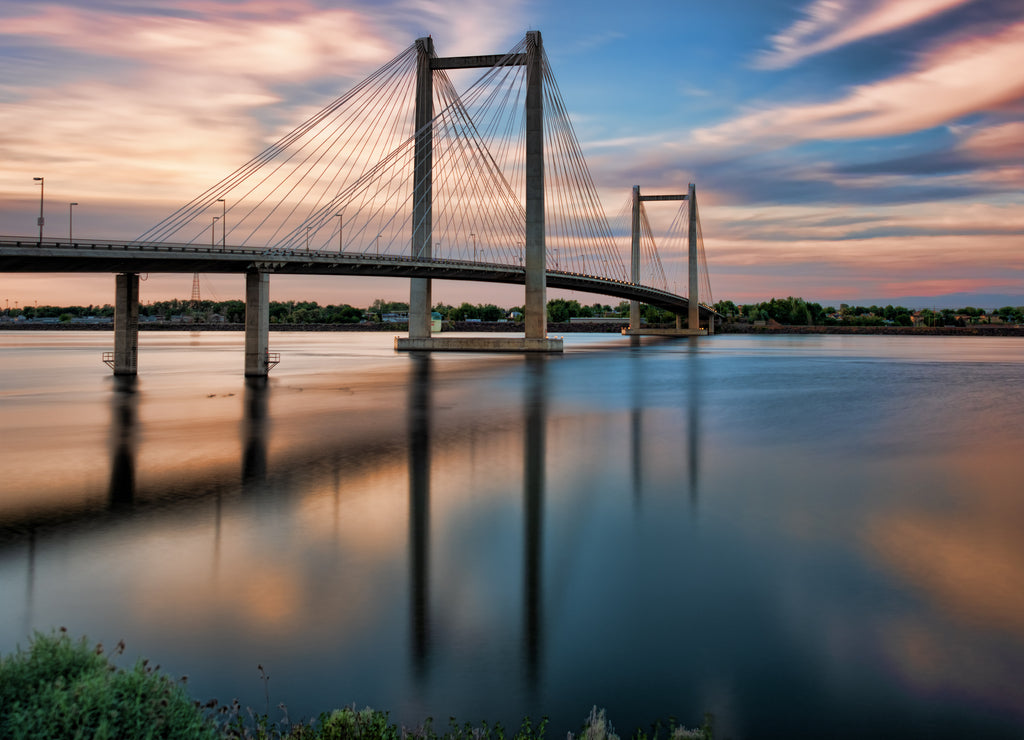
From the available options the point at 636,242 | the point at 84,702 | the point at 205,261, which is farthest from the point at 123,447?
the point at 636,242

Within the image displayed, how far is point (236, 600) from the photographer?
891 cm

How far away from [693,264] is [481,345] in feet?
241

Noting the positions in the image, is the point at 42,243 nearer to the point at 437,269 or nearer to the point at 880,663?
the point at 437,269

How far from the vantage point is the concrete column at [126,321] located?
43.2 meters

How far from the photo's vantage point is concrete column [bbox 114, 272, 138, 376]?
142 ft

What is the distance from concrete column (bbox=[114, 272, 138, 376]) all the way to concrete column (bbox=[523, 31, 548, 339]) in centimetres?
3372

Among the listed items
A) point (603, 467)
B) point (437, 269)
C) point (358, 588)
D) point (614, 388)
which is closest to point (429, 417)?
point (603, 467)

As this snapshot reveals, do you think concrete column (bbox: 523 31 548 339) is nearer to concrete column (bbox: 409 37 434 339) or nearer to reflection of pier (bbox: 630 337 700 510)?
concrete column (bbox: 409 37 434 339)

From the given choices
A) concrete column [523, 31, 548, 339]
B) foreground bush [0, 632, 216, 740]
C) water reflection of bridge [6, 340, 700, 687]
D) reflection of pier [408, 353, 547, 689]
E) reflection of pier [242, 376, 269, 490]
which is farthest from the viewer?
concrete column [523, 31, 548, 339]

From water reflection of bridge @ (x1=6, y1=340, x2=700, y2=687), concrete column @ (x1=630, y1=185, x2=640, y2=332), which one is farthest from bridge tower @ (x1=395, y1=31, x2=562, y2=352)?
concrete column @ (x1=630, y1=185, x2=640, y2=332)

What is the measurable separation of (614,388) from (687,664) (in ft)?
118

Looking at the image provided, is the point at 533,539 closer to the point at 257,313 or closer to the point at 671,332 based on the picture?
the point at 257,313

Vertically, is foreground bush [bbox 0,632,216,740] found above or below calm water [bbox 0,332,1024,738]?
above

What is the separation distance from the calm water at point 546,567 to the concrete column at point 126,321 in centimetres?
1908
